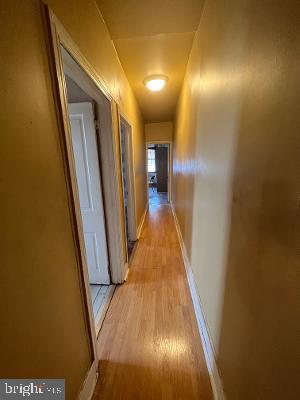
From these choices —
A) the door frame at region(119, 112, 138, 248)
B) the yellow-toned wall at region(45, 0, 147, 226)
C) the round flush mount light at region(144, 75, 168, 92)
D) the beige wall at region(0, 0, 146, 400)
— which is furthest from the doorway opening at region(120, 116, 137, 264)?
the beige wall at region(0, 0, 146, 400)

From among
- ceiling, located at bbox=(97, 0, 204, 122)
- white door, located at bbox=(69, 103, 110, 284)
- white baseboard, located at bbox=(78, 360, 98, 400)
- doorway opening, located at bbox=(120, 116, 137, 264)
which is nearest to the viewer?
white baseboard, located at bbox=(78, 360, 98, 400)

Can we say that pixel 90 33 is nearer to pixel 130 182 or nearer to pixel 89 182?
pixel 89 182

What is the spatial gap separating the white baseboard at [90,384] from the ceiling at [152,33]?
258 centimetres

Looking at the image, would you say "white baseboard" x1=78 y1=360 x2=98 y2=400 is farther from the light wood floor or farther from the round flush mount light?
the round flush mount light

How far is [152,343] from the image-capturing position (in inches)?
54.3

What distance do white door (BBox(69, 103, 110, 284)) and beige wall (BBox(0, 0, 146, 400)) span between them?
741mm

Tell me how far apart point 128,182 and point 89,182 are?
1246 mm

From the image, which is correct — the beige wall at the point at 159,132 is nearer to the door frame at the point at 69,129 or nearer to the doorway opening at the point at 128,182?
the doorway opening at the point at 128,182

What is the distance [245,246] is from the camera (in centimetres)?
73

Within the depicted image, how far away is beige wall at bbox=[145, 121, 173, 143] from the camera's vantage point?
202 inches


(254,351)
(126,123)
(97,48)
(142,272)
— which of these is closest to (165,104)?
(126,123)

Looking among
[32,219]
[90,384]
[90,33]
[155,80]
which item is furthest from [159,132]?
[90,384]

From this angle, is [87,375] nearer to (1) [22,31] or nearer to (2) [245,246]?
(2) [245,246]

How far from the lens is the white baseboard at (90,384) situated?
98 cm
